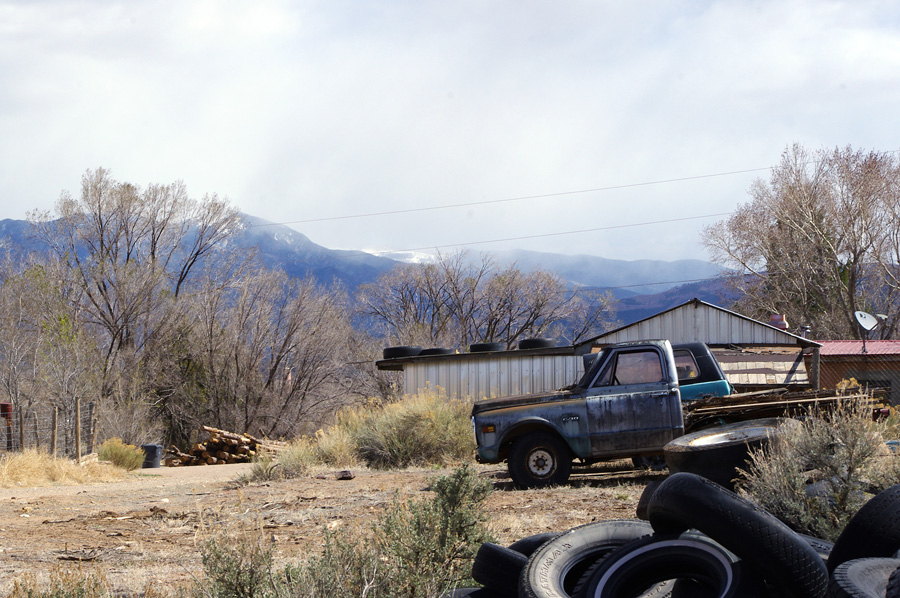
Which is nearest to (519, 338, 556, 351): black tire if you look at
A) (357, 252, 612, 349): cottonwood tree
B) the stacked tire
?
the stacked tire

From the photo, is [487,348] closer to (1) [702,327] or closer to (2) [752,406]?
(1) [702,327]

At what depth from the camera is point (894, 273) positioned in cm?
4044

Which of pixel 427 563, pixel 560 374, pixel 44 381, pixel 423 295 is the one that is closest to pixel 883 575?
pixel 427 563

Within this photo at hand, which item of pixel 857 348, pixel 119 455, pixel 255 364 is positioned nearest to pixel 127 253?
pixel 255 364

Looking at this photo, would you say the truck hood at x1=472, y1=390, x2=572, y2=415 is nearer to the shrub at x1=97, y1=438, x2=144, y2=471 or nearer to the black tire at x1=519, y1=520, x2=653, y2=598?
the black tire at x1=519, y1=520, x2=653, y2=598

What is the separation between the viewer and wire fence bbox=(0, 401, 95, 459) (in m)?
20.6

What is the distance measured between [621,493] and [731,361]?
8.49 meters

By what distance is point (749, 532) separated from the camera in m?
4.28

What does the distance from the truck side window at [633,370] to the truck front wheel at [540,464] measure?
1100mm

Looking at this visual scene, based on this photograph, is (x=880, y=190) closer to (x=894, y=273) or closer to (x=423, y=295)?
(x=894, y=273)

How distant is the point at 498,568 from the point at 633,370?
708 cm

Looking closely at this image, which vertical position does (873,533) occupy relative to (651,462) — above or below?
above

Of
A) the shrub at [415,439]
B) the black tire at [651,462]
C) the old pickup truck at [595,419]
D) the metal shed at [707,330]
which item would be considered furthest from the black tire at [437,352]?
the old pickup truck at [595,419]

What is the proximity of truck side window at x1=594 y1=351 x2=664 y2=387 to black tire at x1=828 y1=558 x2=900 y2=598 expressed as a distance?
724cm
